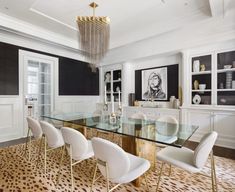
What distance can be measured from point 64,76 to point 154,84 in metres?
3.02

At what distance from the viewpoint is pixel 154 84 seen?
15.6 ft

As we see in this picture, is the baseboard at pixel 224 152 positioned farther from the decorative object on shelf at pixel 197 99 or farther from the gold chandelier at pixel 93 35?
the gold chandelier at pixel 93 35

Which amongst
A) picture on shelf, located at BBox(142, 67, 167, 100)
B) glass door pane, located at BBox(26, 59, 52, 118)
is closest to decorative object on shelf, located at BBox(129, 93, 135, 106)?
picture on shelf, located at BBox(142, 67, 167, 100)

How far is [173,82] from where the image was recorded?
4.37m

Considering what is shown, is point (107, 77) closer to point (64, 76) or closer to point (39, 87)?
point (64, 76)

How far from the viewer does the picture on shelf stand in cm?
455

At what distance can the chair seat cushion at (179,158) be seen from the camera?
5.12 ft

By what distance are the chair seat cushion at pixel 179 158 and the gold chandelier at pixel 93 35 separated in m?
2.08

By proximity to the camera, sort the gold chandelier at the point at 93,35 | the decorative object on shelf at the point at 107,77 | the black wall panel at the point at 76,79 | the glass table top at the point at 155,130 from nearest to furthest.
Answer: the glass table top at the point at 155,130 < the gold chandelier at the point at 93,35 < the black wall panel at the point at 76,79 < the decorative object on shelf at the point at 107,77

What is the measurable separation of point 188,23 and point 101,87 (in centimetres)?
381

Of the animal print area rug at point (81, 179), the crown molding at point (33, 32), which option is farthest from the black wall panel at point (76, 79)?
the animal print area rug at point (81, 179)

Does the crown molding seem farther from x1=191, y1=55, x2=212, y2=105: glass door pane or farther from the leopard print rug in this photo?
x1=191, y1=55, x2=212, y2=105: glass door pane

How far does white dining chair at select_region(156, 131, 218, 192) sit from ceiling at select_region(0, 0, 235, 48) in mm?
2518

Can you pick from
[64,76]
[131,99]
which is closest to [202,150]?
[131,99]
